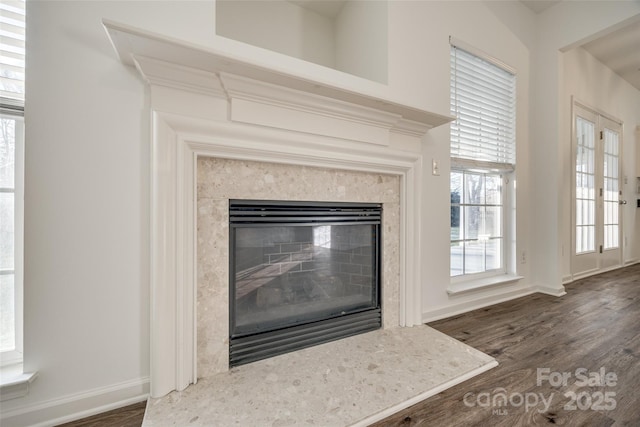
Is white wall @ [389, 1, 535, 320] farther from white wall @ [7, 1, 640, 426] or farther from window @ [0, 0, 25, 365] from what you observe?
window @ [0, 0, 25, 365]

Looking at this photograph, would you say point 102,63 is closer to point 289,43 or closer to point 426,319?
point 289,43

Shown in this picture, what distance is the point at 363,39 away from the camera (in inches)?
85.7

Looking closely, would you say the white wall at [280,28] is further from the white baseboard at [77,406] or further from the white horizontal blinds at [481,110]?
the white baseboard at [77,406]

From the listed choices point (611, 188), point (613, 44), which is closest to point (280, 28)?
point (613, 44)

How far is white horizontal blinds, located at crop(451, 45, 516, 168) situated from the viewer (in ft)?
7.87

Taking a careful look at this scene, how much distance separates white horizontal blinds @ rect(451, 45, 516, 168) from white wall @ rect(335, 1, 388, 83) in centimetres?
79

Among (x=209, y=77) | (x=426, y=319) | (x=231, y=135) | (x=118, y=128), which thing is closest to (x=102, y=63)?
(x=118, y=128)

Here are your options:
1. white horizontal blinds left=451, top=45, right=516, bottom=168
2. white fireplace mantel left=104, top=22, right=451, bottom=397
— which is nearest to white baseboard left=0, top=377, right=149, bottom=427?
white fireplace mantel left=104, top=22, right=451, bottom=397

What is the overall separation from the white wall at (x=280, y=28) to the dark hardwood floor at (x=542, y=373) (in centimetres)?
250

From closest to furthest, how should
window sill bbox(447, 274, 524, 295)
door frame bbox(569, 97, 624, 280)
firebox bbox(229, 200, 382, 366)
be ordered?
firebox bbox(229, 200, 382, 366) < window sill bbox(447, 274, 524, 295) < door frame bbox(569, 97, 624, 280)

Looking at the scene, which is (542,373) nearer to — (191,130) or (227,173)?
(227,173)

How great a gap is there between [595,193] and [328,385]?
4.56m

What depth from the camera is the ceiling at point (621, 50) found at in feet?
10.2

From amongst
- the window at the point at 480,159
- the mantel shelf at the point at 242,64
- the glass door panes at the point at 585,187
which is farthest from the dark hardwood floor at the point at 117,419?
the glass door panes at the point at 585,187
